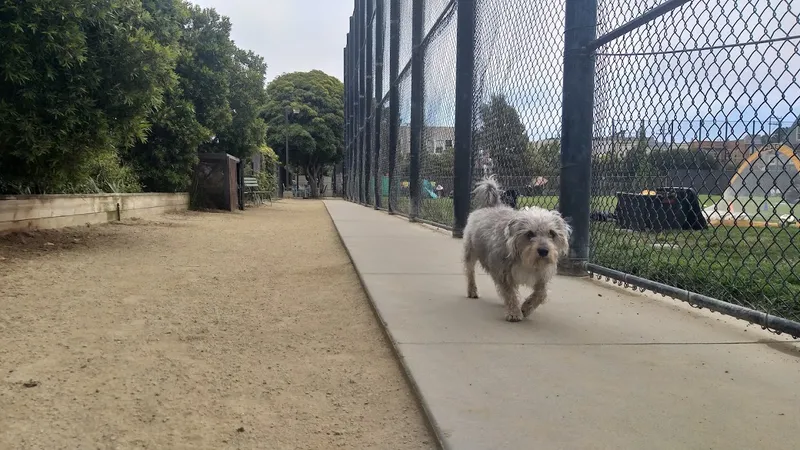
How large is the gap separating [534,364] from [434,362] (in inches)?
17.1

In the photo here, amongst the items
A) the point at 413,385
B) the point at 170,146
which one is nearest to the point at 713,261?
the point at 413,385

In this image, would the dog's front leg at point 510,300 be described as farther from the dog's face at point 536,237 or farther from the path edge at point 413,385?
the path edge at point 413,385

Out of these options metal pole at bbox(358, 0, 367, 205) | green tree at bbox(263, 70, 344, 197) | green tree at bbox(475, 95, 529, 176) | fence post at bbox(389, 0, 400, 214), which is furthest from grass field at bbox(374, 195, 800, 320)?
green tree at bbox(263, 70, 344, 197)

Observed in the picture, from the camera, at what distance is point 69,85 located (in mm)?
5598

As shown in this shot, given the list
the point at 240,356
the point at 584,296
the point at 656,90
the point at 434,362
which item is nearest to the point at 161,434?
the point at 240,356

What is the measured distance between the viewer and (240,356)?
2.92m

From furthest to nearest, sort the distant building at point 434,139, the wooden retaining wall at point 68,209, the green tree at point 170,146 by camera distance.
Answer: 1. the green tree at point 170,146
2. the distant building at point 434,139
3. the wooden retaining wall at point 68,209

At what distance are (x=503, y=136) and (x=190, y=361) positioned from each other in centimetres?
450

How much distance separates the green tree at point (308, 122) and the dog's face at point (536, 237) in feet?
126

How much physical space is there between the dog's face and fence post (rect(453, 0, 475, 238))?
427 centimetres

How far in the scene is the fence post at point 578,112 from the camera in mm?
4488

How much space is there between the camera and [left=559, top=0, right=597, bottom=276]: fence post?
4488 mm

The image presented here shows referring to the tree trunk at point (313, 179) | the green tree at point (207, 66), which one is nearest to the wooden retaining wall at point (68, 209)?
the green tree at point (207, 66)

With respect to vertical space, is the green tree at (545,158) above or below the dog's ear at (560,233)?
above
